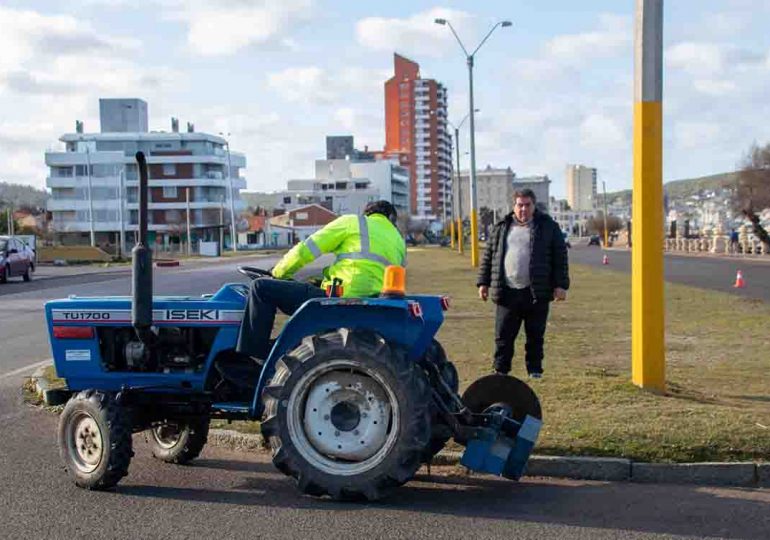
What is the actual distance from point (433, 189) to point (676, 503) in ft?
563

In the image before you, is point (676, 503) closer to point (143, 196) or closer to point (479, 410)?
point (479, 410)

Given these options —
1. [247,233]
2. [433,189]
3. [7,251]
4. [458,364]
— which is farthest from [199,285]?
[433,189]

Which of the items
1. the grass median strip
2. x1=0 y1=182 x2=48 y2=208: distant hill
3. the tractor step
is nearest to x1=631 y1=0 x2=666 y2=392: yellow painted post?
the grass median strip

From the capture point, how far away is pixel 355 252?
21.8ft

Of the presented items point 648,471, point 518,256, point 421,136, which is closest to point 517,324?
point 518,256

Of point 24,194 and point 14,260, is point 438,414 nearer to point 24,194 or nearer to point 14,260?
point 14,260

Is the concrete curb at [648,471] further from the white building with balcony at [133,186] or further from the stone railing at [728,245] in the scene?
the white building with balcony at [133,186]

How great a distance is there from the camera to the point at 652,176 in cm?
903

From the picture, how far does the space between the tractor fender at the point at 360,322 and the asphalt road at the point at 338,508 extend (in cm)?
78

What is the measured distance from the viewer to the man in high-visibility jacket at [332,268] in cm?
644

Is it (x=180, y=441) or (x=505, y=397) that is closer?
(x=505, y=397)

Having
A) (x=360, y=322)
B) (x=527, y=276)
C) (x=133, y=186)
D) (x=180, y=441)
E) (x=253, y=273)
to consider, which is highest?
(x=133, y=186)

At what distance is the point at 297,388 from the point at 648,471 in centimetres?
251

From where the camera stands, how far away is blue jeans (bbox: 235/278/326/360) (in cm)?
641
